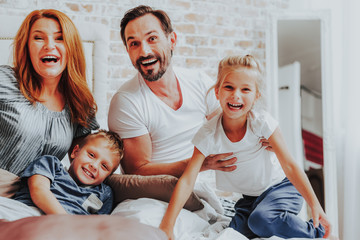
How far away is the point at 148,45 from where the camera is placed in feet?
4.14

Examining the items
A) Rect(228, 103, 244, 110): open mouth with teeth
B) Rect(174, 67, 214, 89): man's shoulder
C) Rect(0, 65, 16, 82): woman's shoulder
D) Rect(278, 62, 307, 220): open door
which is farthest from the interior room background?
Rect(228, 103, 244, 110): open mouth with teeth

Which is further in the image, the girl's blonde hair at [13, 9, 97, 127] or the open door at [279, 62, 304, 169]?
the open door at [279, 62, 304, 169]

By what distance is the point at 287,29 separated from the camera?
226cm

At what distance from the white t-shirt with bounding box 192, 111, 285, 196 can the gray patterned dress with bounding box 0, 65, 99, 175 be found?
494 millimetres

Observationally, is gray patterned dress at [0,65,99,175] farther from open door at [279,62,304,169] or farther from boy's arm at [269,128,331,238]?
open door at [279,62,304,169]

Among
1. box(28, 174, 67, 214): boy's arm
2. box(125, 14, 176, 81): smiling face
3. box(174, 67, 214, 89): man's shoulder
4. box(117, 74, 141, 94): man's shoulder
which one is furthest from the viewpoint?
box(174, 67, 214, 89): man's shoulder

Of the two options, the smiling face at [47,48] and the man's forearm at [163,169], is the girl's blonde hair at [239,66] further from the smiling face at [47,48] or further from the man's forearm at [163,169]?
the smiling face at [47,48]

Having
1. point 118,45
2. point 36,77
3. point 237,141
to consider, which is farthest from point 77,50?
point 118,45

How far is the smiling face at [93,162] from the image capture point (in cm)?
115

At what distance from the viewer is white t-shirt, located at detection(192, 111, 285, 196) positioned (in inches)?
42.9

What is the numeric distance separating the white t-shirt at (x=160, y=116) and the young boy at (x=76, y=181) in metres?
0.10

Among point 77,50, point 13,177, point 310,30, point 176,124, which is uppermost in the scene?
point 310,30

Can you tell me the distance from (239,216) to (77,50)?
2.66 ft

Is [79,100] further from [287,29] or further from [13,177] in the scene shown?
[287,29]
